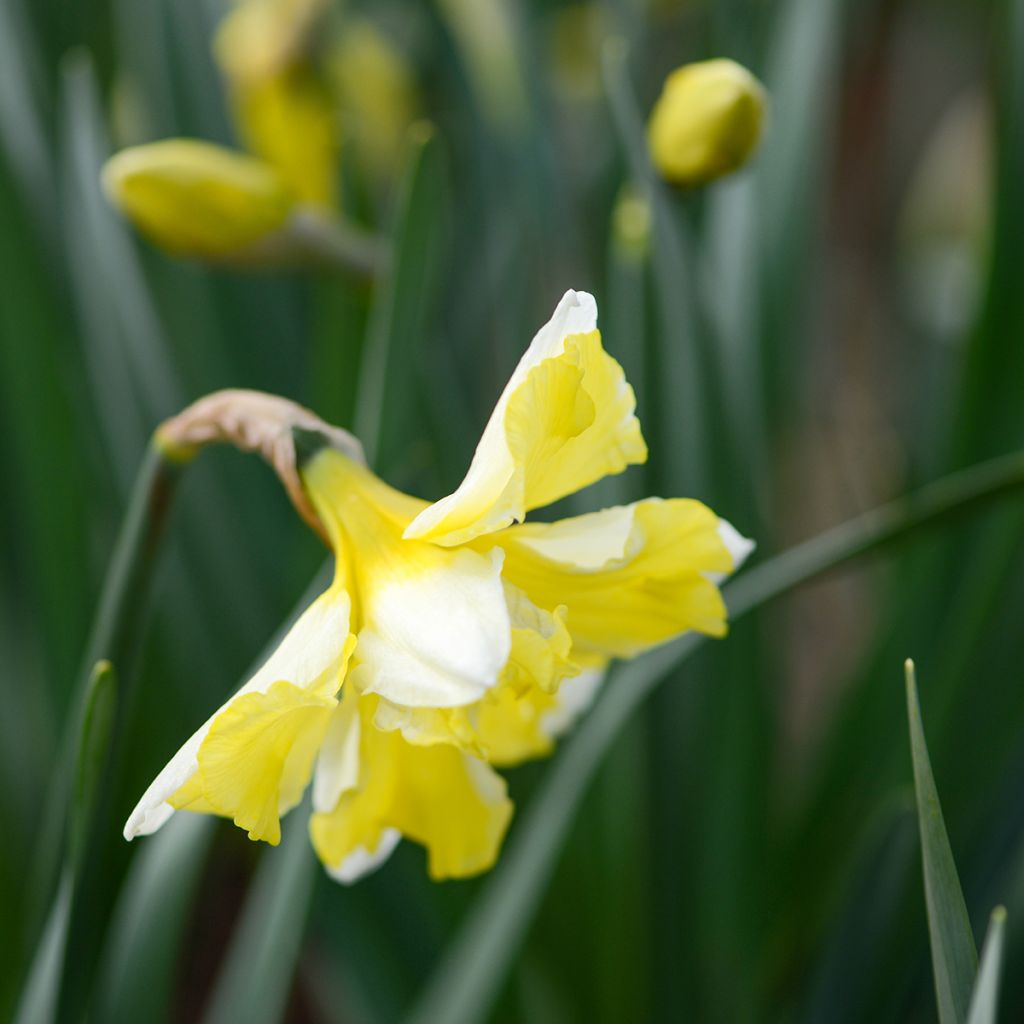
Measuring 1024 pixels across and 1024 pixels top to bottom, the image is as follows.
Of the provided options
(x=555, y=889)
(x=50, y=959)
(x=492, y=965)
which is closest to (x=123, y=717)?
(x=50, y=959)

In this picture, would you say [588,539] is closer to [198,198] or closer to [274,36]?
[198,198]

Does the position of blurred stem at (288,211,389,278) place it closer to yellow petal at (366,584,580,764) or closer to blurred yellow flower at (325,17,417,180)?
yellow petal at (366,584,580,764)

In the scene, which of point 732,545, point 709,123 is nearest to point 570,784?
point 732,545

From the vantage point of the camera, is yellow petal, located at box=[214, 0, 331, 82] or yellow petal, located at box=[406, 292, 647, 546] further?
yellow petal, located at box=[214, 0, 331, 82]

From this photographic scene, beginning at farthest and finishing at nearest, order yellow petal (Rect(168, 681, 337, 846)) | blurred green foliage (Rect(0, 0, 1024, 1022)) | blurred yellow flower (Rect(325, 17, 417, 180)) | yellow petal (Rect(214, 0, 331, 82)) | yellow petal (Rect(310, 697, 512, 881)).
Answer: blurred yellow flower (Rect(325, 17, 417, 180))
yellow petal (Rect(214, 0, 331, 82))
blurred green foliage (Rect(0, 0, 1024, 1022))
yellow petal (Rect(310, 697, 512, 881))
yellow petal (Rect(168, 681, 337, 846))

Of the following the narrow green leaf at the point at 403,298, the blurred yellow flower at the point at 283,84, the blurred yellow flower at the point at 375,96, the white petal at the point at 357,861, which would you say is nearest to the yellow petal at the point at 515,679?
the white petal at the point at 357,861

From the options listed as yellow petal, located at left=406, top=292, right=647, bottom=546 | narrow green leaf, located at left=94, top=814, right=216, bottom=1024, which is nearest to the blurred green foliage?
narrow green leaf, located at left=94, top=814, right=216, bottom=1024
